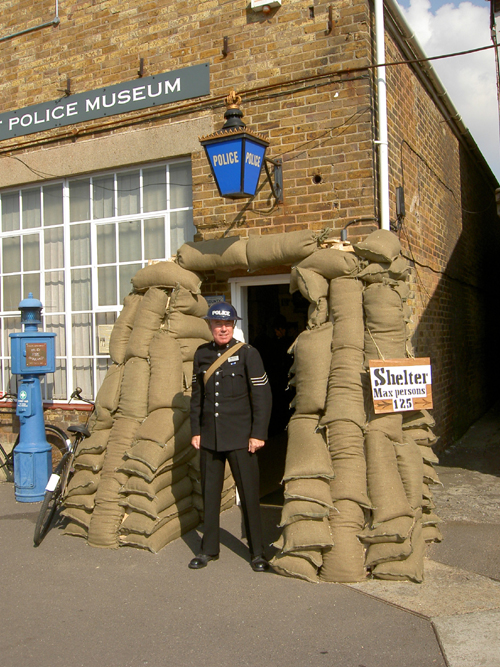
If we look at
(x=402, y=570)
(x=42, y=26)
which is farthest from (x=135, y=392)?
(x=42, y=26)

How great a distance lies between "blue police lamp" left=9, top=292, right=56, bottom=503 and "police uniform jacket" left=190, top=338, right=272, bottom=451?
2895 millimetres

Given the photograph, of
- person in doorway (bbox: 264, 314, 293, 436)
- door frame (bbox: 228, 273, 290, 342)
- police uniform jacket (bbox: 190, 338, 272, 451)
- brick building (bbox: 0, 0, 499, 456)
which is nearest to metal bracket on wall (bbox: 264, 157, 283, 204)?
brick building (bbox: 0, 0, 499, 456)

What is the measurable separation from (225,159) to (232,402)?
88.3 inches

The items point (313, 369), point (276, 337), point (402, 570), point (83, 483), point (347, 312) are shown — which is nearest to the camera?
point (402, 570)

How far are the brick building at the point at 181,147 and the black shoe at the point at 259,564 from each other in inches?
108

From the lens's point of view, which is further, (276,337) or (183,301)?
(276,337)

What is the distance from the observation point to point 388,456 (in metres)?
4.74

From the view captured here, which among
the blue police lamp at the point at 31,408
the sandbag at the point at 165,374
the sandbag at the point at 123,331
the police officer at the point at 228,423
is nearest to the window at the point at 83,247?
the blue police lamp at the point at 31,408

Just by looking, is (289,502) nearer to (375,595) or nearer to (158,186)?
Result: (375,595)

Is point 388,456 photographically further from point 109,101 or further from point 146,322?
point 109,101

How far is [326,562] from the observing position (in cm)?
443

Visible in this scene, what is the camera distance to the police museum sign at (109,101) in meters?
6.90

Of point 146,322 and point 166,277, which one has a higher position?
point 166,277

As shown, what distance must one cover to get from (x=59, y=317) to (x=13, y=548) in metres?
3.33
